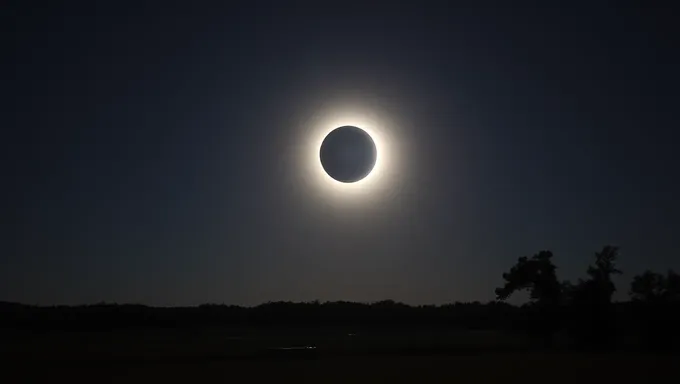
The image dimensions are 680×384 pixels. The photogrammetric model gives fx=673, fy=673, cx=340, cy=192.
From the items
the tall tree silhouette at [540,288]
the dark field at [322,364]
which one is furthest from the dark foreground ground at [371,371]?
the tall tree silhouette at [540,288]

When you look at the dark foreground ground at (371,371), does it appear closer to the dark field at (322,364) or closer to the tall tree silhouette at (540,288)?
the dark field at (322,364)

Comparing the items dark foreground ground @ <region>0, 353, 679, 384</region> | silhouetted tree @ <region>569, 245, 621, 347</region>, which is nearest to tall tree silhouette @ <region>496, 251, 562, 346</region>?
silhouetted tree @ <region>569, 245, 621, 347</region>

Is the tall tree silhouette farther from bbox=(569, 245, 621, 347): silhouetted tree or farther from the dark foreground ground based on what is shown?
the dark foreground ground

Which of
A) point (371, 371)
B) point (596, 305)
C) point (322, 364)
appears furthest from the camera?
point (596, 305)

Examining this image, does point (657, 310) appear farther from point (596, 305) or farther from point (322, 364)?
point (322, 364)

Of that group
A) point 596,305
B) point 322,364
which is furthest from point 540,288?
point 322,364

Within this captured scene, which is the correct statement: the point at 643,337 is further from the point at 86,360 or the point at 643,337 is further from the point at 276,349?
the point at 86,360
